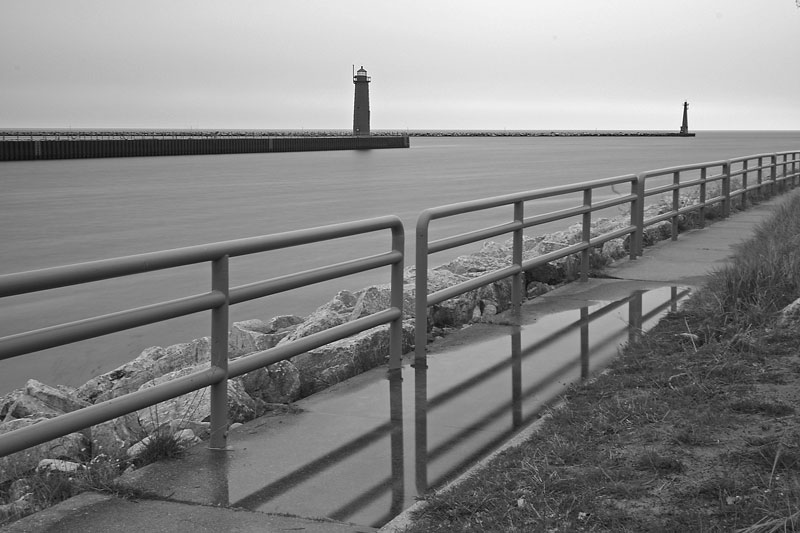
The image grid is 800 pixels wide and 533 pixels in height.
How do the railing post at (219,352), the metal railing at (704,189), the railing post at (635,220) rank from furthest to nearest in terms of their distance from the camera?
the metal railing at (704,189), the railing post at (635,220), the railing post at (219,352)

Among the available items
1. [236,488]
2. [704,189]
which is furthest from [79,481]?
[704,189]

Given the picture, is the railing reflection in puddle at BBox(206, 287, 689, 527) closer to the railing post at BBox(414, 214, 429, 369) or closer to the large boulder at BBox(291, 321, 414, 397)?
the railing post at BBox(414, 214, 429, 369)

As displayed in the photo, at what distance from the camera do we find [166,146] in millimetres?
123312

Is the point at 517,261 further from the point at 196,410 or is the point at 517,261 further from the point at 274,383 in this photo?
the point at 196,410

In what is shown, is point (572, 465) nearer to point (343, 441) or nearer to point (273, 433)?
point (343, 441)

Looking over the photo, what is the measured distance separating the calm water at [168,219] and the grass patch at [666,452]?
877 cm

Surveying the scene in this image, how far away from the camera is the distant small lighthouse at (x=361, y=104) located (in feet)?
446

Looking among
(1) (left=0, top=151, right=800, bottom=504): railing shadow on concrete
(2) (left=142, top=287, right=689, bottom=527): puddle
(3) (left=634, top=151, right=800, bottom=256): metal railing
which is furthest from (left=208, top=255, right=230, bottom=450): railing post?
(3) (left=634, top=151, right=800, bottom=256): metal railing

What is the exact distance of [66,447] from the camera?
19.5 feet

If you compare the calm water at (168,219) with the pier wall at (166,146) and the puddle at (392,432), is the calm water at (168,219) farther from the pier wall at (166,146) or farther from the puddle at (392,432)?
the puddle at (392,432)

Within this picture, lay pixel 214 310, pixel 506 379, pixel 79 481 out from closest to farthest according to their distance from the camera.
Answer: pixel 79 481
pixel 214 310
pixel 506 379

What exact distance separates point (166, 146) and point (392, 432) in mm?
122595

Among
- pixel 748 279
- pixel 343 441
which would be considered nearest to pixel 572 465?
pixel 343 441

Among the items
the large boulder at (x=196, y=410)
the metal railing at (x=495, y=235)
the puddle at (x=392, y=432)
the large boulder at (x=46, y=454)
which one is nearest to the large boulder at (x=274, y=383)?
the large boulder at (x=196, y=410)
